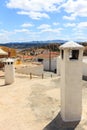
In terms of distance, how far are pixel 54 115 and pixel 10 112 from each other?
7.96ft

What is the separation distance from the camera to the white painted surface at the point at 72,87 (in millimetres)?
12578

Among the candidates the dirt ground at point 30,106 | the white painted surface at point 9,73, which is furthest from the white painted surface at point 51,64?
the dirt ground at point 30,106

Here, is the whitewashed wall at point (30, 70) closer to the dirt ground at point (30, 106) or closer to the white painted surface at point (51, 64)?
the dirt ground at point (30, 106)

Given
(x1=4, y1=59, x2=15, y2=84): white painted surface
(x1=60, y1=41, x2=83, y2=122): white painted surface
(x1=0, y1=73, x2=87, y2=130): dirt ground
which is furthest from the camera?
(x1=4, y1=59, x2=15, y2=84): white painted surface

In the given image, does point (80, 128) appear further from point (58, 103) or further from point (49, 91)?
point (49, 91)

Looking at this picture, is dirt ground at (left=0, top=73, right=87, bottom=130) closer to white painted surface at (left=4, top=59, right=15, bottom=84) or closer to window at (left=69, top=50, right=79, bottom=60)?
white painted surface at (left=4, top=59, right=15, bottom=84)

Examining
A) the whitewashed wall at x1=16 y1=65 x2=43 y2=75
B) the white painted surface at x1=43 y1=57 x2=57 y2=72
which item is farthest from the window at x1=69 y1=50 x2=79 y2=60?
the white painted surface at x1=43 y1=57 x2=57 y2=72

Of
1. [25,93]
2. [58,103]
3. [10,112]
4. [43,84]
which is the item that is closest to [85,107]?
[58,103]

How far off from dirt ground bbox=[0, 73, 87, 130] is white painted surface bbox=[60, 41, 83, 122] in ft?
2.07

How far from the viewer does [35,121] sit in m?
12.8

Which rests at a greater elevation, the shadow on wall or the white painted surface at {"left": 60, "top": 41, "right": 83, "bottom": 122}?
the white painted surface at {"left": 60, "top": 41, "right": 83, "bottom": 122}

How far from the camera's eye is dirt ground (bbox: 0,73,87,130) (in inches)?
490

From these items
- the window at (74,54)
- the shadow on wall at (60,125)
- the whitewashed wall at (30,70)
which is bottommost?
the whitewashed wall at (30,70)

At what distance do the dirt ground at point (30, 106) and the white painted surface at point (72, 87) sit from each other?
0.63 m
